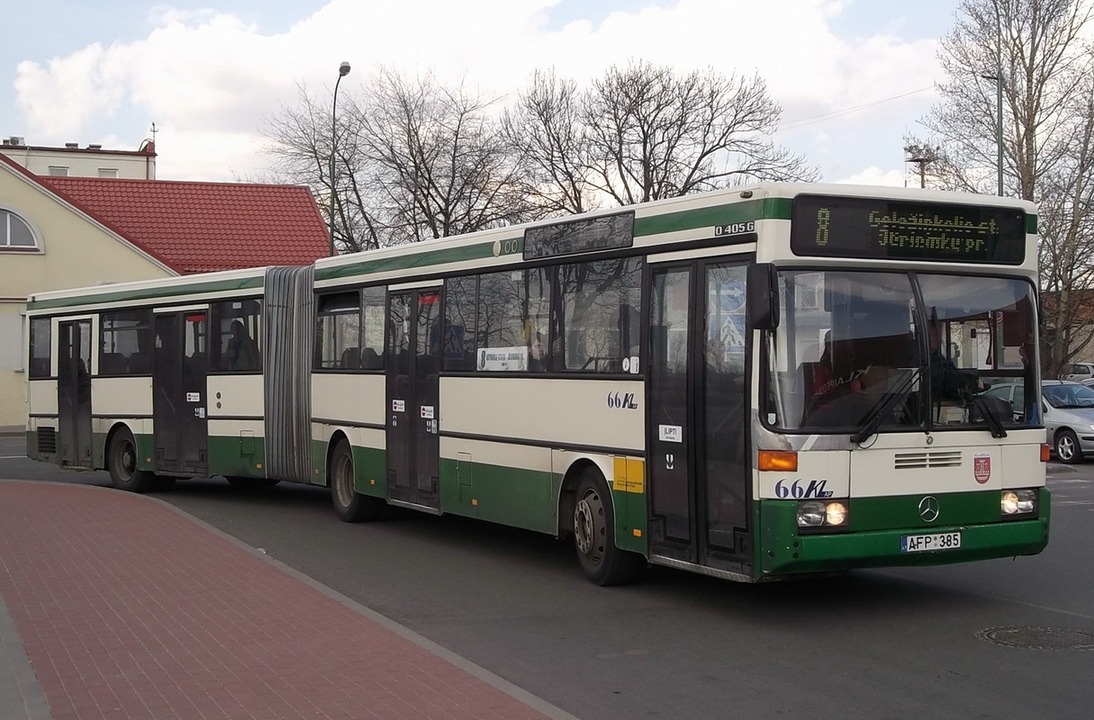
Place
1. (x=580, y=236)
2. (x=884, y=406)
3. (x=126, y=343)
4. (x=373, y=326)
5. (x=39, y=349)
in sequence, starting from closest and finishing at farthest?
(x=884, y=406) < (x=580, y=236) < (x=373, y=326) < (x=126, y=343) < (x=39, y=349)

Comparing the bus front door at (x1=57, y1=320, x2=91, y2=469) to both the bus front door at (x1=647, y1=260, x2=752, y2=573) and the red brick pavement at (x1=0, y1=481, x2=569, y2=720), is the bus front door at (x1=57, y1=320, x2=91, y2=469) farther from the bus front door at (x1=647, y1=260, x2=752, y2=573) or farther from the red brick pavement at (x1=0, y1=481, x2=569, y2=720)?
the bus front door at (x1=647, y1=260, x2=752, y2=573)

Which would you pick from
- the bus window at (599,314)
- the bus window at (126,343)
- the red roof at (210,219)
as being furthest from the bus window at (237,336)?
the red roof at (210,219)

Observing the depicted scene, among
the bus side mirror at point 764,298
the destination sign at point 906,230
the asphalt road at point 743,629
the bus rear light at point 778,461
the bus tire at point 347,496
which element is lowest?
the asphalt road at point 743,629

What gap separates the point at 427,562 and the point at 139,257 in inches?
1215

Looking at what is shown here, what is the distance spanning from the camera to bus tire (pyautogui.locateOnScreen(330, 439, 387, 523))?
1559 cm

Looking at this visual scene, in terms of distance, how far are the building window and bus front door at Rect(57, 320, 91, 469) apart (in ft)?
67.4

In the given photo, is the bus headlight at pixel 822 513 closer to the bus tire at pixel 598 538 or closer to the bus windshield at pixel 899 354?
the bus windshield at pixel 899 354

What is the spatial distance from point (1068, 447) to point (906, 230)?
58.3ft

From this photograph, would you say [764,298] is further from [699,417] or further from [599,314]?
[599,314]

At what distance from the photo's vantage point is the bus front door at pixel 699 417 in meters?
9.30

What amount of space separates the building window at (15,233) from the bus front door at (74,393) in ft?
67.4

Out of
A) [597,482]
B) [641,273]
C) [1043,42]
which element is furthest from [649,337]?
[1043,42]

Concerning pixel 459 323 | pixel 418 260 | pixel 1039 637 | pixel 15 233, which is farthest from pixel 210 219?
pixel 1039 637

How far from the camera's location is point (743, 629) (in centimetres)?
930
